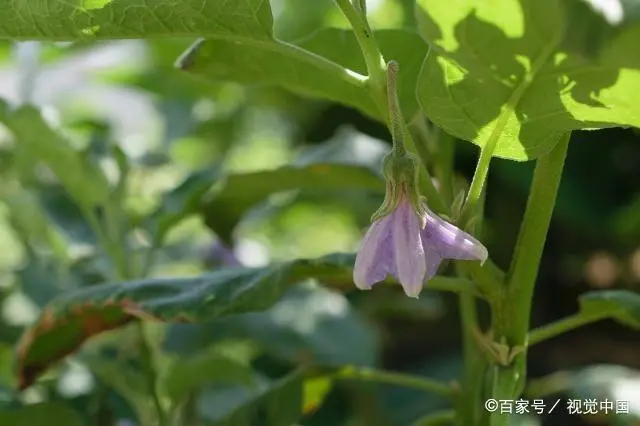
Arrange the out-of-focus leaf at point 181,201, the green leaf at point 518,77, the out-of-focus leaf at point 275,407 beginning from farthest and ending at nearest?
1. the out-of-focus leaf at point 181,201
2. the out-of-focus leaf at point 275,407
3. the green leaf at point 518,77

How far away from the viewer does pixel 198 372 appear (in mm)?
757

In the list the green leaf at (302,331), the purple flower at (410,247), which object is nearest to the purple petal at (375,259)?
the purple flower at (410,247)

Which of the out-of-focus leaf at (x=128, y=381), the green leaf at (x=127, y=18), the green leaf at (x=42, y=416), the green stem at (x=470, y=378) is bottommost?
the out-of-focus leaf at (x=128, y=381)

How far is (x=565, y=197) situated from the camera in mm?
1327

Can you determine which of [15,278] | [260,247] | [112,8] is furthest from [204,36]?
[260,247]

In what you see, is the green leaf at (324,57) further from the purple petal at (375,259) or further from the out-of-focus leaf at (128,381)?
the out-of-focus leaf at (128,381)

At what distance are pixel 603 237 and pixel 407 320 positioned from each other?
314 mm

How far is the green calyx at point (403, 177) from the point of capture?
0.48 meters

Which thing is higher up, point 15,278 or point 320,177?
point 320,177

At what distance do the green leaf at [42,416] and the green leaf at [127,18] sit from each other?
0.32 metres

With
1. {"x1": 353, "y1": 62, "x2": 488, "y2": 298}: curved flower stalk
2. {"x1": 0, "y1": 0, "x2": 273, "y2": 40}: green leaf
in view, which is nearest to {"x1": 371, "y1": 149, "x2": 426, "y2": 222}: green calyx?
{"x1": 353, "y1": 62, "x2": 488, "y2": 298}: curved flower stalk

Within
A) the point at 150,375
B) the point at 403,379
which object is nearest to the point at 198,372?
the point at 150,375

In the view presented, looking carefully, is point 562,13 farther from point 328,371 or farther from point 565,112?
point 328,371

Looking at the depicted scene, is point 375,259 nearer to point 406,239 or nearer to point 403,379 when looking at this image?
point 406,239
